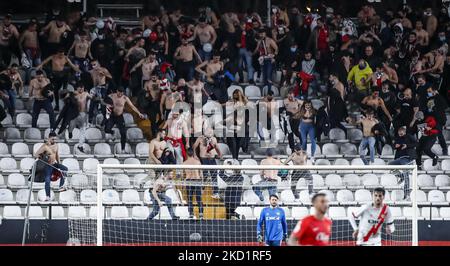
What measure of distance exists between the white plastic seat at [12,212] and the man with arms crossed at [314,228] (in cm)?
1089

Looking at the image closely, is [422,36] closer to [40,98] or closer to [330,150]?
[330,150]

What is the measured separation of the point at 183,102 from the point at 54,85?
2.80m

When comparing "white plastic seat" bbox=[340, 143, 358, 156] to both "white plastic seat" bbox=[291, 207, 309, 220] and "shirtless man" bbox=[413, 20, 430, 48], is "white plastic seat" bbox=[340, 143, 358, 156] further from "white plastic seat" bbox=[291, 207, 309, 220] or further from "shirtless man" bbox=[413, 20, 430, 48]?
"white plastic seat" bbox=[291, 207, 309, 220]

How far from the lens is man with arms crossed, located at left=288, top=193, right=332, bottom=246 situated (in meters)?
11.2

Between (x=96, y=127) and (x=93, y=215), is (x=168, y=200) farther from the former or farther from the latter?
(x=96, y=127)

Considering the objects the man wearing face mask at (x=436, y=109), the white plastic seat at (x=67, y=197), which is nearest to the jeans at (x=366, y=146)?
the man wearing face mask at (x=436, y=109)

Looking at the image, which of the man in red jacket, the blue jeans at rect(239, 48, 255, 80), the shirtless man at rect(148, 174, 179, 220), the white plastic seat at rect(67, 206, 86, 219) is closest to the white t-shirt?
the shirtless man at rect(148, 174, 179, 220)

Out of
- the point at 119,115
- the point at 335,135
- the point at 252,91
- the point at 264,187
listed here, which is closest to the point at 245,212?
the point at 264,187

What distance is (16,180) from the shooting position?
22328 mm

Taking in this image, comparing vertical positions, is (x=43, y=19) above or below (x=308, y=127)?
above

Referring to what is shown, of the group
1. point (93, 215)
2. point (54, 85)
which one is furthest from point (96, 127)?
point (93, 215)

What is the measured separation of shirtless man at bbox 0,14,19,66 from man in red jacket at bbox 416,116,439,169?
8.74m

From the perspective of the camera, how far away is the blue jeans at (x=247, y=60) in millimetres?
24344
